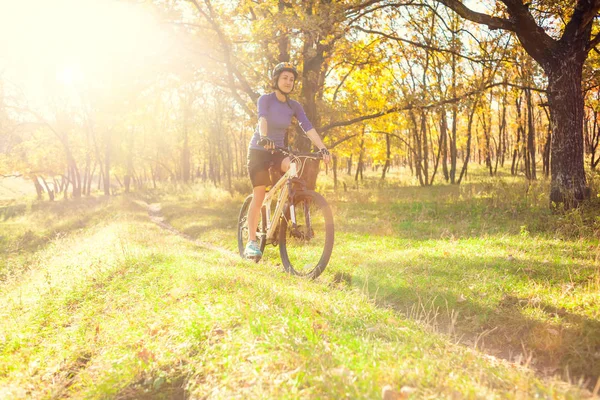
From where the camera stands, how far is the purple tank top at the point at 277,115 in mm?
5535

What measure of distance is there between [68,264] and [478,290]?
22.1 ft

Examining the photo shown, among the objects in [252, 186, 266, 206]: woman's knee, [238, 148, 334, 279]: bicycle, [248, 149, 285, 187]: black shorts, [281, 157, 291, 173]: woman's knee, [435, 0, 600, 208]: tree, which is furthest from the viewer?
[435, 0, 600, 208]: tree

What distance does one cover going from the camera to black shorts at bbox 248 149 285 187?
5.67 meters

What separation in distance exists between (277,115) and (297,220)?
→ 1.56m

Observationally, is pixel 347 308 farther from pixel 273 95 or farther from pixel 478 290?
pixel 273 95

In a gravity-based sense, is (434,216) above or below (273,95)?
below

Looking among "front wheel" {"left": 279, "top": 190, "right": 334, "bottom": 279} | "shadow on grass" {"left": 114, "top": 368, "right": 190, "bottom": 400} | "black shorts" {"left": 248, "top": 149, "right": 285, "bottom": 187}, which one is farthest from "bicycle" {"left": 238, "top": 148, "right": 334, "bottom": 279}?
"shadow on grass" {"left": 114, "top": 368, "right": 190, "bottom": 400}

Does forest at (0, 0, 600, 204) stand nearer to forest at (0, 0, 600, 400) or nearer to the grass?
forest at (0, 0, 600, 400)

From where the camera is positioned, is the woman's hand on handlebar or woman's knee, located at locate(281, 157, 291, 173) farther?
woman's knee, located at locate(281, 157, 291, 173)

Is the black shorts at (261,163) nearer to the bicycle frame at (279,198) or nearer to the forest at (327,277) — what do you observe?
the bicycle frame at (279,198)

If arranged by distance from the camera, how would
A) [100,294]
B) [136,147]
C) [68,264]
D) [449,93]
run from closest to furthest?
[100,294] < [68,264] < [449,93] < [136,147]

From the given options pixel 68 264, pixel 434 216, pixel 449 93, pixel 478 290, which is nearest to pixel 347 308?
pixel 478 290

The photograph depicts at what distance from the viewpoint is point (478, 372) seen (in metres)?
2.35

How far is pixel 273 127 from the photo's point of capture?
5637 millimetres
